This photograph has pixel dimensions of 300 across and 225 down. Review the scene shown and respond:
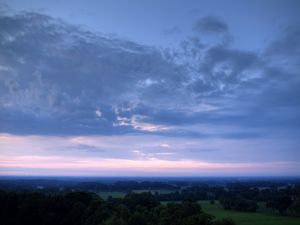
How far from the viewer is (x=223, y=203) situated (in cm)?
10469

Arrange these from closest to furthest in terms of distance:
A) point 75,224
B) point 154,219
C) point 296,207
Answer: point 154,219 < point 75,224 < point 296,207

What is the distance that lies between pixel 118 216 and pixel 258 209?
65.0m

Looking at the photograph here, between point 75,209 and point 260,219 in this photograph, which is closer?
point 75,209

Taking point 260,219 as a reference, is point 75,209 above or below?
above

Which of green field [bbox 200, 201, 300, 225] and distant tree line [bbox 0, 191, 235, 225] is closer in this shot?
distant tree line [bbox 0, 191, 235, 225]

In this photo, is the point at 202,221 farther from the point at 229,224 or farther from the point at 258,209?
the point at 258,209

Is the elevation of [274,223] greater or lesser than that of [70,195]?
lesser

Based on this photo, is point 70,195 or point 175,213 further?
point 70,195

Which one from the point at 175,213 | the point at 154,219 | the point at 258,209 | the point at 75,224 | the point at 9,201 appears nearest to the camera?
the point at 175,213

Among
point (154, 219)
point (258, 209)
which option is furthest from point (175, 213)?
point (258, 209)

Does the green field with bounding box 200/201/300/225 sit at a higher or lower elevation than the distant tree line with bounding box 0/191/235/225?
lower

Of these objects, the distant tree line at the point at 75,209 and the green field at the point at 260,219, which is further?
the green field at the point at 260,219

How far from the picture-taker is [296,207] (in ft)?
281

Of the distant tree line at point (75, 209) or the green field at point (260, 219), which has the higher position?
the distant tree line at point (75, 209)
